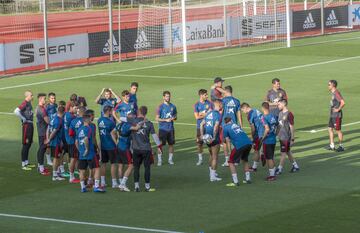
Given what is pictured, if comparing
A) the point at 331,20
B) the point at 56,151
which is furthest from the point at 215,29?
the point at 56,151

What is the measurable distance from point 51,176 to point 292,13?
121 feet

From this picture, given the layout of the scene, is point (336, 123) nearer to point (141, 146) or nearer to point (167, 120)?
point (167, 120)

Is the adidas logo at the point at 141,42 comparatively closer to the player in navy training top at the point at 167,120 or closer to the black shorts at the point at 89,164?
the player in navy training top at the point at 167,120

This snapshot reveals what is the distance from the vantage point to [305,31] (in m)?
60.3

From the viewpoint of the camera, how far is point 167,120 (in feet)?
83.5

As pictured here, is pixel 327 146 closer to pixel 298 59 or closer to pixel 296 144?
pixel 296 144

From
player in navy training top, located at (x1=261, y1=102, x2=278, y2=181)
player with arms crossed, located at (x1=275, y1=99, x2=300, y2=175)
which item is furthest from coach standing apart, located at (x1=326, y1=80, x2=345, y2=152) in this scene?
player in navy training top, located at (x1=261, y1=102, x2=278, y2=181)

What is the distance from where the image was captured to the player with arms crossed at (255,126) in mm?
23375

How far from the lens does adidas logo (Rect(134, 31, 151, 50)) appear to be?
166 feet

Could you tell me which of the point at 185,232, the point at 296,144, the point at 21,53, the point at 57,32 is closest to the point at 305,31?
the point at 57,32

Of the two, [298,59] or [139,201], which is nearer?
[139,201]

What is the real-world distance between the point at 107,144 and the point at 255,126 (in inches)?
149

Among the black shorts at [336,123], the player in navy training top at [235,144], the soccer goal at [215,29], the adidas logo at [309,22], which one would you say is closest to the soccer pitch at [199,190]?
the player in navy training top at [235,144]

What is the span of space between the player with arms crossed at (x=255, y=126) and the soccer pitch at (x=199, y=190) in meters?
0.34
